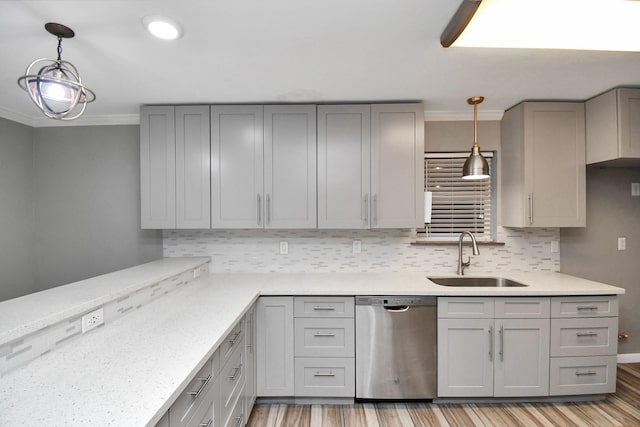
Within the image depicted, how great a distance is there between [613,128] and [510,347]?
1807 mm

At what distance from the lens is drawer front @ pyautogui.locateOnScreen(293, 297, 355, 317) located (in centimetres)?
221

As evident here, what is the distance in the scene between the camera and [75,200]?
9.16 feet

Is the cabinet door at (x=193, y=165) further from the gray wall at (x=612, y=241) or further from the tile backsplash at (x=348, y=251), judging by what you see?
the gray wall at (x=612, y=241)

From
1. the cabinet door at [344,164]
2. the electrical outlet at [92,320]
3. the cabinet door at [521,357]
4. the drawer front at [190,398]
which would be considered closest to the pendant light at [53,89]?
the electrical outlet at [92,320]

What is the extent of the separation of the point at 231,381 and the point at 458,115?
8.99 feet

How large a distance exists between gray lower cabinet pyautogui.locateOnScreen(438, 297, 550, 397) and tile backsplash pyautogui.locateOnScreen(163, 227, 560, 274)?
0.62 m

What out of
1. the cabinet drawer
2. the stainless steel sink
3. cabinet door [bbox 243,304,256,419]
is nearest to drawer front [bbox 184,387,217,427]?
the cabinet drawer

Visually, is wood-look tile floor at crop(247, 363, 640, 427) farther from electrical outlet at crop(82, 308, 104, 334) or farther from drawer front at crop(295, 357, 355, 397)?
electrical outlet at crop(82, 308, 104, 334)

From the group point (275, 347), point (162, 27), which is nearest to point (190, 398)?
point (275, 347)

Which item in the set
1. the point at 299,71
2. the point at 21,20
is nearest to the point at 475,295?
the point at 299,71

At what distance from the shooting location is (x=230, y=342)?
1.62 meters

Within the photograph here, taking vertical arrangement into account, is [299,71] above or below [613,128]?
above

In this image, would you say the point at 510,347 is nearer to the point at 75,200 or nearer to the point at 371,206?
the point at 371,206

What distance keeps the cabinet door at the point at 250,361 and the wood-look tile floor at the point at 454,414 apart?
7.0 inches
